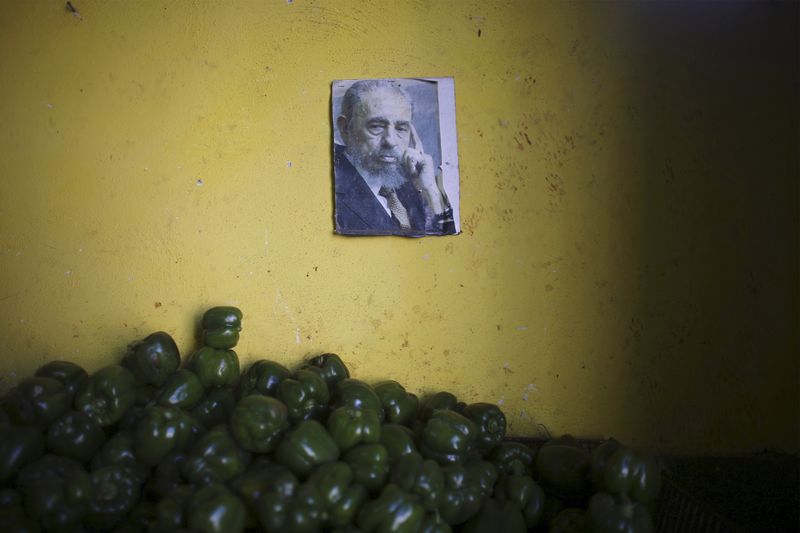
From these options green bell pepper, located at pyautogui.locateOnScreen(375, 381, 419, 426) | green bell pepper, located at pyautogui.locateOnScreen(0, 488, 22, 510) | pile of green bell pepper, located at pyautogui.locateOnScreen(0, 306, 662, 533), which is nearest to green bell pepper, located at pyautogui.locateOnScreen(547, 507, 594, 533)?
pile of green bell pepper, located at pyautogui.locateOnScreen(0, 306, 662, 533)

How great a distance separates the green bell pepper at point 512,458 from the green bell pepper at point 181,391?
1.11 m

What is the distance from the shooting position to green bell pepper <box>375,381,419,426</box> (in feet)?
6.57

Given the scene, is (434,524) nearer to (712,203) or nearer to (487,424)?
(487,424)

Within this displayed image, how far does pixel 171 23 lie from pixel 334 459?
1854 millimetres

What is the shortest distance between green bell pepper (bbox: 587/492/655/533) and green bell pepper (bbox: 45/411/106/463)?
160 cm

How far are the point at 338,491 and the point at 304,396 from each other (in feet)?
1.32

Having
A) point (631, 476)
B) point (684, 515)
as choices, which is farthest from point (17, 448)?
point (684, 515)

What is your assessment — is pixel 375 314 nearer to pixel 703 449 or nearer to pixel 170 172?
pixel 170 172

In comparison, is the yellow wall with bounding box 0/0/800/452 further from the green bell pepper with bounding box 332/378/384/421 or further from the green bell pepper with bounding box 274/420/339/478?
the green bell pepper with bounding box 274/420/339/478

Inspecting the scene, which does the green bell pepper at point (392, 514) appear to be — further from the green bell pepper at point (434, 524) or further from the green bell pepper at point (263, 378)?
the green bell pepper at point (263, 378)

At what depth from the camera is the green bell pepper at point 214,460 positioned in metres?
1.60

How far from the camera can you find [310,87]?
2.20 m

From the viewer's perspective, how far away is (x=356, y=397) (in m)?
1.88

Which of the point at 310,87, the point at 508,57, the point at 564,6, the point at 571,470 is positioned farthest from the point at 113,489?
the point at 564,6
